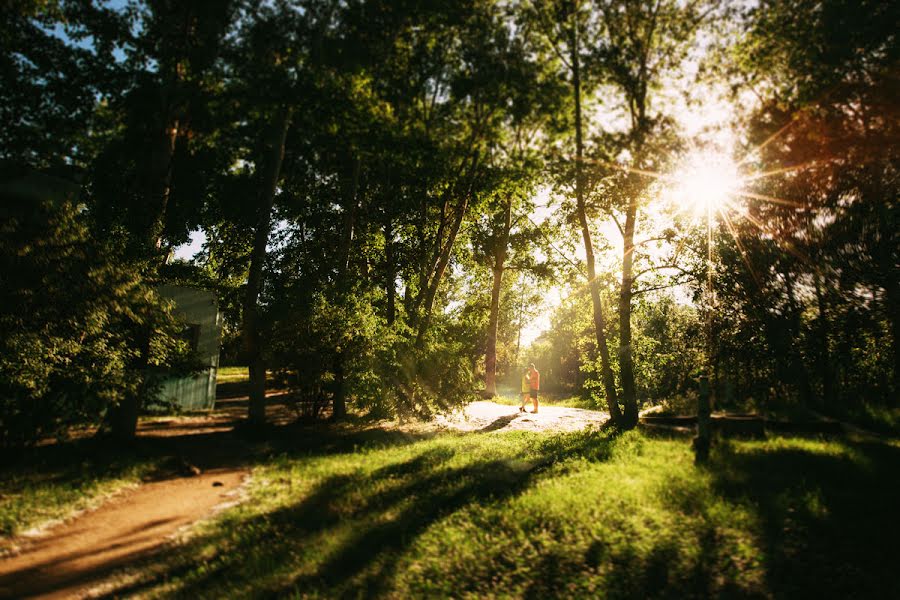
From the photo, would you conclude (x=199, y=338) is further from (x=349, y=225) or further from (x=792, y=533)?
(x=792, y=533)

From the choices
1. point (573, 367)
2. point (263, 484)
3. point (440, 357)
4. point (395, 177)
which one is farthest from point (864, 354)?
point (573, 367)

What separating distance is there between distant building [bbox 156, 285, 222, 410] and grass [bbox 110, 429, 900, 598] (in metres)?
9.11

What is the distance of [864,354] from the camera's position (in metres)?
14.4

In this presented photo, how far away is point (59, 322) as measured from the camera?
311 inches

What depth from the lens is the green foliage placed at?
24.5 feet

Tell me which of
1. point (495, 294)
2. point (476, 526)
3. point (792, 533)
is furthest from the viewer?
point (495, 294)

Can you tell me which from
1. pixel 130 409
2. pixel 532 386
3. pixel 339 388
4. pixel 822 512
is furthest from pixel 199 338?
pixel 822 512

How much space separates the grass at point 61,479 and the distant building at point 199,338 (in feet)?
20.0

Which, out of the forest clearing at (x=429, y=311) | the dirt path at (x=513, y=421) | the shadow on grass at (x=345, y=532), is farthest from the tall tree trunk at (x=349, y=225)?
the shadow on grass at (x=345, y=532)

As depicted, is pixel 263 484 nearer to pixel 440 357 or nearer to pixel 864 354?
pixel 440 357

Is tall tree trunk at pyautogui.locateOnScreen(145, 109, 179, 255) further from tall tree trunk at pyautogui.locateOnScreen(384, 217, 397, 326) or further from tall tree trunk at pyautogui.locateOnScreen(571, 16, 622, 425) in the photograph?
tall tree trunk at pyautogui.locateOnScreen(571, 16, 622, 425)

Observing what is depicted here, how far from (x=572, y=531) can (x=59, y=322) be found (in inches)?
356

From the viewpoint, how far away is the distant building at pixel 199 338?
1535 centimetres

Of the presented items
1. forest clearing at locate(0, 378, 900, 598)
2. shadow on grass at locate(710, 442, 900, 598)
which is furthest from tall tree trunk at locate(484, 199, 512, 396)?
shadow on grass at locate(710, 442, 900, 598)
